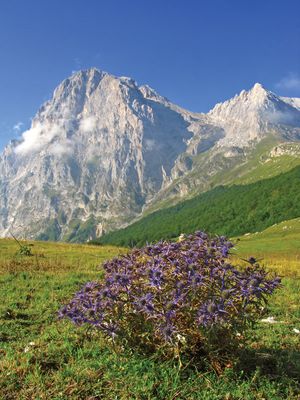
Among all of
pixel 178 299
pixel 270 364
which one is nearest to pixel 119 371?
pixel 178 299

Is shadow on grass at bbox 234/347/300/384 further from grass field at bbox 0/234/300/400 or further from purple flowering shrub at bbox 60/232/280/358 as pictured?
purple flowering shrub at bbox 60/232/280/358

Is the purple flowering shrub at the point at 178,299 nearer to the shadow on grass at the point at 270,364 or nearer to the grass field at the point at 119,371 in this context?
the grass field at the point at 119,371

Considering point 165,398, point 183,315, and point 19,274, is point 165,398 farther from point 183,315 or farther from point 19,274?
point 19,274

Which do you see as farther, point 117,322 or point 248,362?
point 248,362

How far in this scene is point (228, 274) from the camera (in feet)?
26.2

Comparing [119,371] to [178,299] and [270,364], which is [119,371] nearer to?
[178,299]

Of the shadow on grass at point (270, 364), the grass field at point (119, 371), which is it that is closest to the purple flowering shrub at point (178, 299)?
the grass field at point (119, 371)

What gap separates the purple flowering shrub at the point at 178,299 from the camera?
7387 millimetres

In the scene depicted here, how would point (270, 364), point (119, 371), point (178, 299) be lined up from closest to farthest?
point (178, 299) < point (119, 371) < point (270, 364)

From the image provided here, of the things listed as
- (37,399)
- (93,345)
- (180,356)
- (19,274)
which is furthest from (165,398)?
(19,274)

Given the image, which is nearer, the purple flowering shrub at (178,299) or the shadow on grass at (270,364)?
the purple flowering shrub at (178,299)

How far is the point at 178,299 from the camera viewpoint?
23.8 feet

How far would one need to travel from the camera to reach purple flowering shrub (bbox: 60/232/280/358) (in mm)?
7387

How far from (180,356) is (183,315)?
130 centimetres
